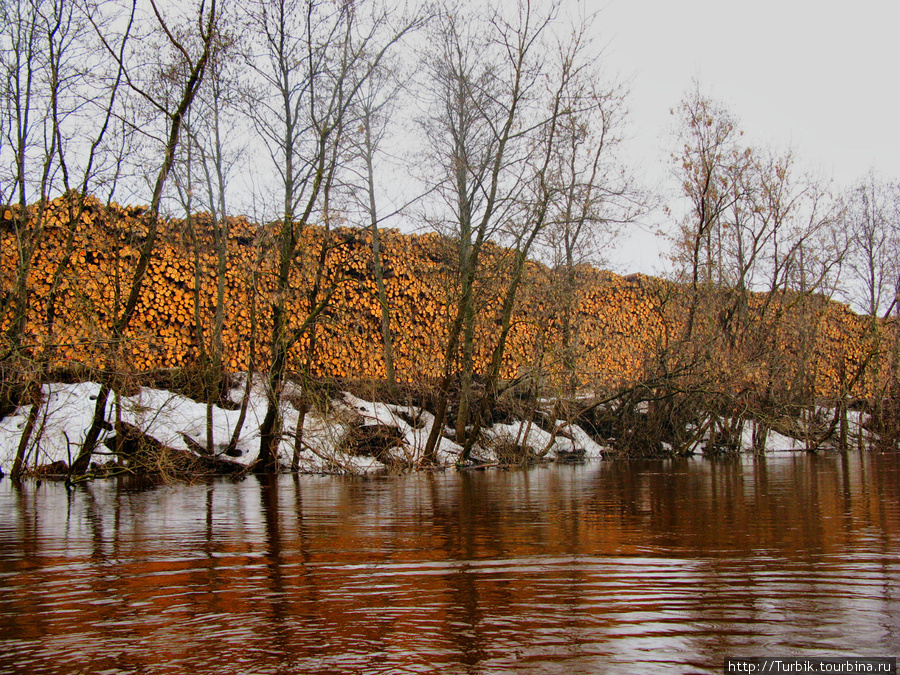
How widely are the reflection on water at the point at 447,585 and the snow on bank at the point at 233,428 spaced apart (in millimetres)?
3372

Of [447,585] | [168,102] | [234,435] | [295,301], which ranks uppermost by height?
[168,102]

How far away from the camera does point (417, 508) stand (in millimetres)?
6262

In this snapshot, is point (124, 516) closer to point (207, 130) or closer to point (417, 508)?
point (417, 508)

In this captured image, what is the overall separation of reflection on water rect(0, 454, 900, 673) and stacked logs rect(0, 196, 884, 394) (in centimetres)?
439

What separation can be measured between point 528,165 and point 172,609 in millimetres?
10865

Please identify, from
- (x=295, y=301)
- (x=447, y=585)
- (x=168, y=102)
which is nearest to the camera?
(x=447, y=585)

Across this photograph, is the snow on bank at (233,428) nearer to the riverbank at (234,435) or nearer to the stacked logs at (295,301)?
the riverbank at (234,435)

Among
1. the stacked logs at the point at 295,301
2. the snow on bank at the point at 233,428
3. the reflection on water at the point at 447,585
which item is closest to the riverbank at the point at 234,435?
the snow on bank at the point at 233,428

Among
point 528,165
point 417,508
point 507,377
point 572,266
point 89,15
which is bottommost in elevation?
point 417,508

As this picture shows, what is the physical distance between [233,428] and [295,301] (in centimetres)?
279

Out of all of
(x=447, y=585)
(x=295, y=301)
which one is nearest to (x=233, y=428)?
(x=295, y=301)

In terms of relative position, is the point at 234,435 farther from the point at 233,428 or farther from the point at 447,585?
the point at 447,585

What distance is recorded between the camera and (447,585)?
124 inches

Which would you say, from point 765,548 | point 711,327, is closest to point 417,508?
point 765,548
